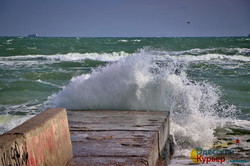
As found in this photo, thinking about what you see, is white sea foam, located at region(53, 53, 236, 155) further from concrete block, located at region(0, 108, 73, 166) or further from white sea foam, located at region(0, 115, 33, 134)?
concrete block, located at region(0, 108, 73, 166)

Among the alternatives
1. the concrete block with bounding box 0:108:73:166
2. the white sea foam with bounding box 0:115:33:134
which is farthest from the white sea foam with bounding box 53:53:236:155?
the concrete block with bounding box 0:108:73:166

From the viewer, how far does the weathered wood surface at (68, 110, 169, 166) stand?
8.75 ft

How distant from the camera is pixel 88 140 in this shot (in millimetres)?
3178

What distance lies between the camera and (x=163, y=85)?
572cm

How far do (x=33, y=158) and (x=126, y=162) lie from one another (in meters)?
0.95

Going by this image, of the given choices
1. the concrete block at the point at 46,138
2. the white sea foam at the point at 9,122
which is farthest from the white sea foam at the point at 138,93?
the concrete block at the point at 46,138

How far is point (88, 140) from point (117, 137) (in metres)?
0.30

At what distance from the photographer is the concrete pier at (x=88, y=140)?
1711 millimetres

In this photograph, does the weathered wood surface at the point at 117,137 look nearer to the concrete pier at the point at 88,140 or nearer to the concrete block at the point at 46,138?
the concrete pier at the point at 88,140

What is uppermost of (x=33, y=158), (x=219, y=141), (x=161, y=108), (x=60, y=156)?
(x=33, y=158)

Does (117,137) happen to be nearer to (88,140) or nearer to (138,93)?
(88,140)

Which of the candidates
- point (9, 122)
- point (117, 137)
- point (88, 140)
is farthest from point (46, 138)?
point (9, 122)

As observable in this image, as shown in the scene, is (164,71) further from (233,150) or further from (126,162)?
(126,162)

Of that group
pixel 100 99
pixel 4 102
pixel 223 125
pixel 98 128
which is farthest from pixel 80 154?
pixel 4 102
